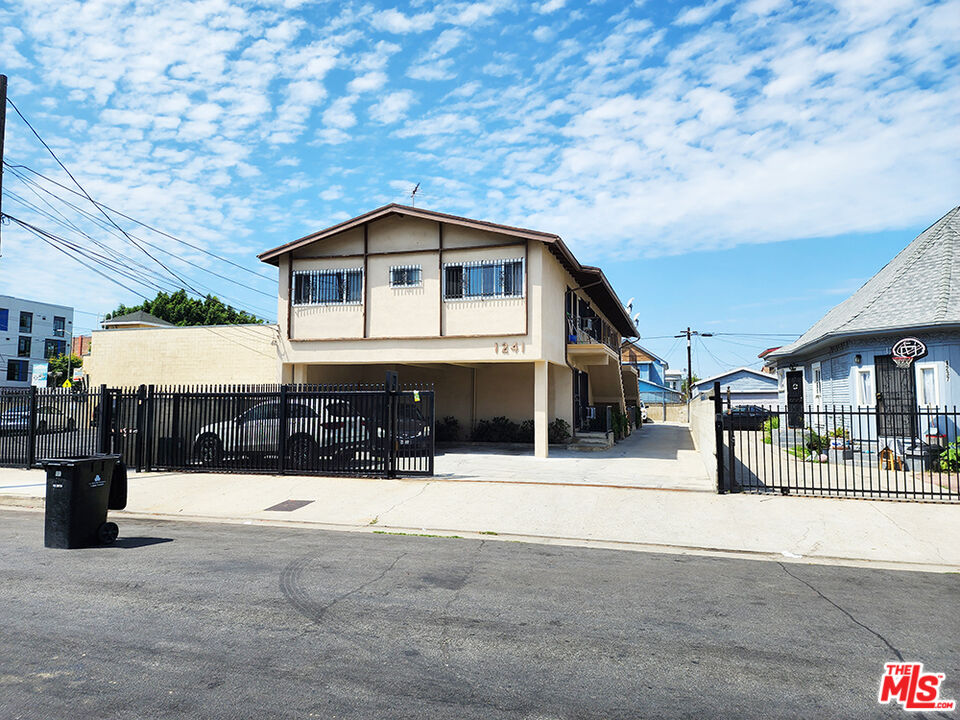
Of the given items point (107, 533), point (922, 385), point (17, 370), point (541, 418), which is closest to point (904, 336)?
point (922, 385)

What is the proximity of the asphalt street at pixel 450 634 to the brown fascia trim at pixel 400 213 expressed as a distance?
11.5 meters

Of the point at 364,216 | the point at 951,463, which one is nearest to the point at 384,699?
the point at 951,463

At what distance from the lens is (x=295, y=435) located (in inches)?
543

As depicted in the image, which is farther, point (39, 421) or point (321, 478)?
point (39, 421)

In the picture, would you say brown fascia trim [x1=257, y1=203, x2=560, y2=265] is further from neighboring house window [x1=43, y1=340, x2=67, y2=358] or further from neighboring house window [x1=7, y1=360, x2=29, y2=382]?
neighboring house window [x1=43, y1=340, x2=67, y2=358]

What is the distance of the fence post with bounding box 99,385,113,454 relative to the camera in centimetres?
1423

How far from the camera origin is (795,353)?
2181 cm

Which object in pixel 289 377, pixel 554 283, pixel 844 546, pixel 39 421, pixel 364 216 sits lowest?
pixel 844 546

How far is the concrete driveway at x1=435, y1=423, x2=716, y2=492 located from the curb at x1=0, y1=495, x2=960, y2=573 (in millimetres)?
3920

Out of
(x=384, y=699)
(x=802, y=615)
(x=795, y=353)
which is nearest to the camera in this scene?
(x=384, y=699)

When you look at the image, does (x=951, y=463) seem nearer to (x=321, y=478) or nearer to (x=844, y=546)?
(x=844, y=546)

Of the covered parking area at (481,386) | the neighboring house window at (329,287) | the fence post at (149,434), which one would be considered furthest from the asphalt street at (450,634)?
the covered parking area at (481,386)

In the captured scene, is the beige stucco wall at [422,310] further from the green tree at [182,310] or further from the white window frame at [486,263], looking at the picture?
the green tree at [182,310]

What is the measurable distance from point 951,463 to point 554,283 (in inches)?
437
